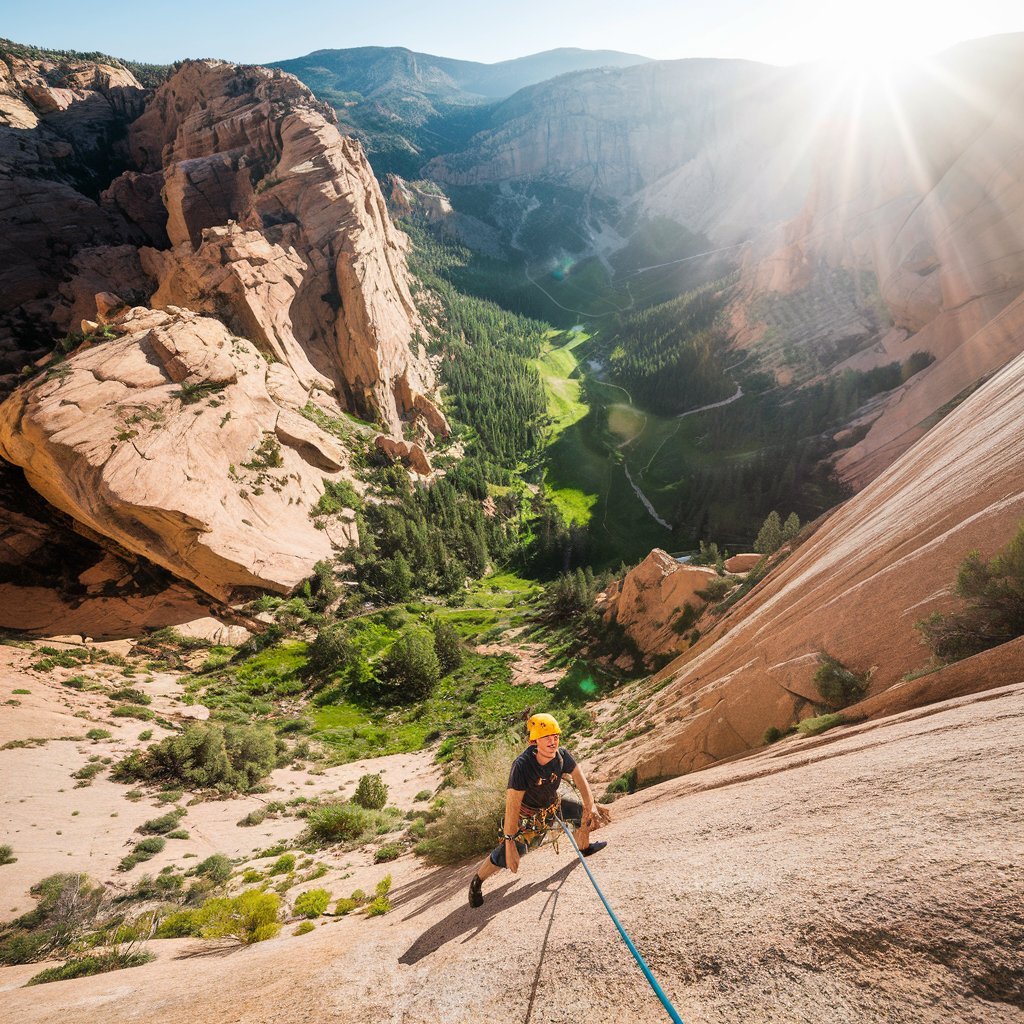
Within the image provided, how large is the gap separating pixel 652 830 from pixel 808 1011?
162 inches

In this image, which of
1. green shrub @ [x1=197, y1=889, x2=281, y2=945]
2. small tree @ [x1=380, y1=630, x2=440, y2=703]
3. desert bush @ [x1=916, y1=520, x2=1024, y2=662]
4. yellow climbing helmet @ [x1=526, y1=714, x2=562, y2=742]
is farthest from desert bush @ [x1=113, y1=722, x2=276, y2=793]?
desert bush @ [x1=916, y1=520, x2=1024, y2=662]

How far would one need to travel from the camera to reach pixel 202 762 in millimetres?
22203

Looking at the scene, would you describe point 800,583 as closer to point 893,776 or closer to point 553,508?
point 893,776

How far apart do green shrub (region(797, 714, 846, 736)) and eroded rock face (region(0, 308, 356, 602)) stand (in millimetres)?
43559

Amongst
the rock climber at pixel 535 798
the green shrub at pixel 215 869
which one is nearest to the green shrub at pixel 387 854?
the green shrub at pixel 215 869

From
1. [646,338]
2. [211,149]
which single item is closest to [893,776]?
[211,149]

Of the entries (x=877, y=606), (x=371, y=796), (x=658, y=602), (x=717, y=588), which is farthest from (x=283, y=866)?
(x=658, y=602)

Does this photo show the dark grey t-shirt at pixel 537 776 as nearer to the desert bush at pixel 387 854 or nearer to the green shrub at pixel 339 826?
the desert bush at pixel 387 854

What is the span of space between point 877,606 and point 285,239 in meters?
86.3

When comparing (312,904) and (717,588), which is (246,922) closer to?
(312,904)

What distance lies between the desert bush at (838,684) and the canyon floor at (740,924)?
159 cm

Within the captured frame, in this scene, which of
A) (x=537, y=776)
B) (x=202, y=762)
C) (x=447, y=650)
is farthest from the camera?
(x=447, y=650)

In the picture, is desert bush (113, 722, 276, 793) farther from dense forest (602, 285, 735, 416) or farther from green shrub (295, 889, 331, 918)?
dense forest (602, 285, 735, 416)

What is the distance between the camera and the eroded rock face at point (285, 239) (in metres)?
63.0
